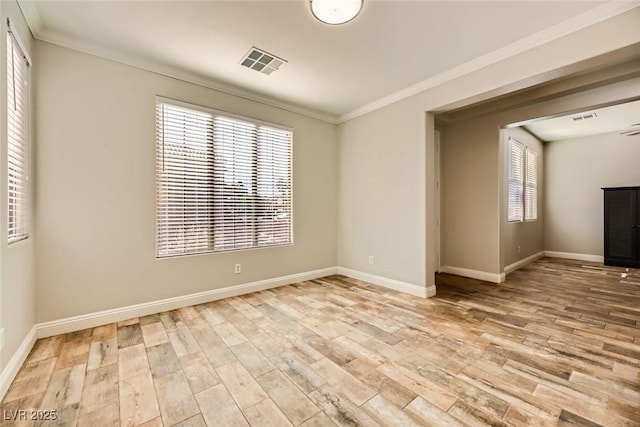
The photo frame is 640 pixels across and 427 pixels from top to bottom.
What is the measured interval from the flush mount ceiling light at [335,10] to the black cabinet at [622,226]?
6700 mm

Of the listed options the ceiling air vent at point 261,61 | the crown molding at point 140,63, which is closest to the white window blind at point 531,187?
the crown molding at point 140,63

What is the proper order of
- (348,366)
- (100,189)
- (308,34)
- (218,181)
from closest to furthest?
1. (348,366)
2. (308,34)
3. (100,189)
4. (218,181)

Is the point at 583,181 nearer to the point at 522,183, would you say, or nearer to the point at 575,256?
the point at 575,256

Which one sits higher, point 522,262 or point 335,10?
point 335,10

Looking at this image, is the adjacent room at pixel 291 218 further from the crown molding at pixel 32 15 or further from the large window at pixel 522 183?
the large window at pixel 522 183

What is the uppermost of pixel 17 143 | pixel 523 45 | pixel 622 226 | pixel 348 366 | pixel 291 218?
pixel 523 45

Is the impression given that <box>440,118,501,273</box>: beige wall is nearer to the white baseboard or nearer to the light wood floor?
the light wood floor

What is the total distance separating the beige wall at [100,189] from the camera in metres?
2.47

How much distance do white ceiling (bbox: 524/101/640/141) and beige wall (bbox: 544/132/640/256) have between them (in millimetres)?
317

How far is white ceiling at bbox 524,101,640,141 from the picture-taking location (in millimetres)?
4438

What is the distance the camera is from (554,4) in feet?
6.89

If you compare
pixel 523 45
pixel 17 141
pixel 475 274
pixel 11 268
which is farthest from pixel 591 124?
pixel 11 268

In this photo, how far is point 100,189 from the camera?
2.71 metres

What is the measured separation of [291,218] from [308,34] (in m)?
2.53
